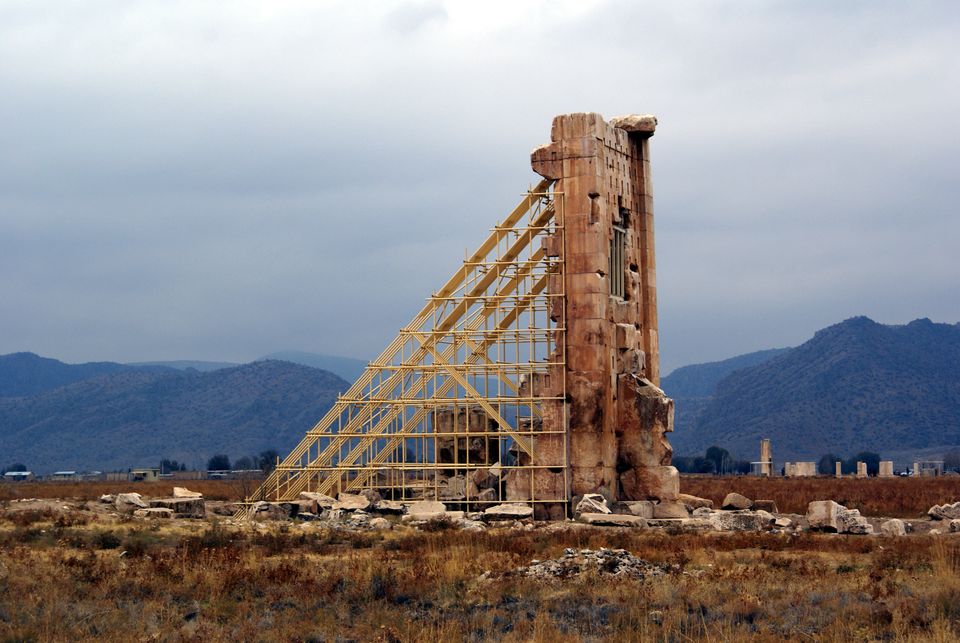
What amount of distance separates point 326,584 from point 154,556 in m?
4.85

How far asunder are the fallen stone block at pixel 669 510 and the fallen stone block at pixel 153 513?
13408 millimetres

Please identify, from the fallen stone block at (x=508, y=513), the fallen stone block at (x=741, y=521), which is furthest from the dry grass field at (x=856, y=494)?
the fallen stone block at (x=508, y=513)

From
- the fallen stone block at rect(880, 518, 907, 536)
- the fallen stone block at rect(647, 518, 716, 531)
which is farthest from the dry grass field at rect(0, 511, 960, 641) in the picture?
the fallen stone block at rect(647, 518, 716, 531)

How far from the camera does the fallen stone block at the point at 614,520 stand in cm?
3881

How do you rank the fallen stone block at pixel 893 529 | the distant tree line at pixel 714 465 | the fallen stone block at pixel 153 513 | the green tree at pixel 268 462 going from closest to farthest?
1. the fallen stone block at pixel 893 529
2. the fallen stone block at pixel 153 513
3. the green tree at pixel 268 462
4. the distant tree line at pixel 714 465

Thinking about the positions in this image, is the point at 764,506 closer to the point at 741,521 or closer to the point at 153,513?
the point at 741,521

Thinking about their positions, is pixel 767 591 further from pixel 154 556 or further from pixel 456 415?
pixel 456 415

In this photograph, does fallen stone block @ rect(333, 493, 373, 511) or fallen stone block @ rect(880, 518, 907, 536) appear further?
fallen stone block @ rect(333, 493, 373, 511)

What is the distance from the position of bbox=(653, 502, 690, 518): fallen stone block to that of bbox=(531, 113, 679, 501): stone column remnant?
25 cm

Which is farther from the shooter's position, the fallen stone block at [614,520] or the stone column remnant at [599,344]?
the stone column remnant at [599,344]

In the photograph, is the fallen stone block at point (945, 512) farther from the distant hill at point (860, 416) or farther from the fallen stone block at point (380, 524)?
the distant hill at point (860, 416)

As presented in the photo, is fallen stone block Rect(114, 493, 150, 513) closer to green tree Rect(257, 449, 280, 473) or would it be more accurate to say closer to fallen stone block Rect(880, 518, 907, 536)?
green tree Rect(257, 449, 280, 473)

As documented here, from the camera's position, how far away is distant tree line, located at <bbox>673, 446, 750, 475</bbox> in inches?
4968

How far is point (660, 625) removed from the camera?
70.1 feet
